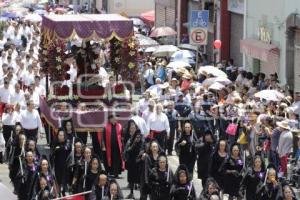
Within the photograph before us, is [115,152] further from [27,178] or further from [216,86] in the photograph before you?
[216,86]

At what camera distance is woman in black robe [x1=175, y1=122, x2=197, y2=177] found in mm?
22719

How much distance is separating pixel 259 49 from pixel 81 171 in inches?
570

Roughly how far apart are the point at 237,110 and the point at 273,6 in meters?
8.92

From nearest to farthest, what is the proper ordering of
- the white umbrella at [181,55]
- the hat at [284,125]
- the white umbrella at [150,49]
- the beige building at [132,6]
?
the hat at [284,125], the white umbrella at [181,55], the white umbrella at [150,49], the beige building at [132,6]

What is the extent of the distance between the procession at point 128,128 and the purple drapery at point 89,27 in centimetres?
2

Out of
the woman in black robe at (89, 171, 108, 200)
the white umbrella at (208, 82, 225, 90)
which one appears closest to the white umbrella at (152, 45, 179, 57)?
the white umbrella at (208, 82, 225, 90)

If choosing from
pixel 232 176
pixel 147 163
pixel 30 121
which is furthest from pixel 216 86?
pixel 147 163

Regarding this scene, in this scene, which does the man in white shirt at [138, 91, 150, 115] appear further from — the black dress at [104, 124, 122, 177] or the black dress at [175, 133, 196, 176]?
the black dress at [175, 133, 196, 176]

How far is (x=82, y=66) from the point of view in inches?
1091

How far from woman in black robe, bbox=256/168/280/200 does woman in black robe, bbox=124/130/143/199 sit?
341cm

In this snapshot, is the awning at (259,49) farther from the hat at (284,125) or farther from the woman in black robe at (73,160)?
the woman in black robe at (73,160)

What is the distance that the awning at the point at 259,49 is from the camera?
33.2 m

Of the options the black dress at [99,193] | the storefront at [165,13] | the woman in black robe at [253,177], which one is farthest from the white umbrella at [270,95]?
the storefront at [165,13]

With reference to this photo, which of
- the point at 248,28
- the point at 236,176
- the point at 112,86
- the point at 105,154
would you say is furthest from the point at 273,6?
the point at 236,176
